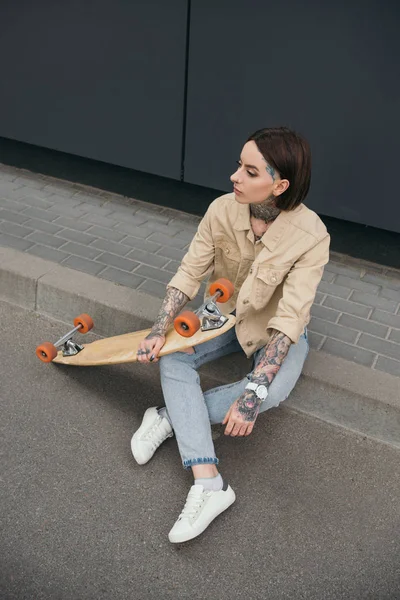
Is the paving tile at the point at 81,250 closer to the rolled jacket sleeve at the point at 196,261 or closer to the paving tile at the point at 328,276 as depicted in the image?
the rolled jacket sleeve at the point at 196,261

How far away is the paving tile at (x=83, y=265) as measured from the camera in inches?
165

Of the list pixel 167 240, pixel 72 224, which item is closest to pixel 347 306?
pixel 167 240

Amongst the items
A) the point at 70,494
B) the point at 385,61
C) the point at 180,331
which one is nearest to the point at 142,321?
the point at 180,331

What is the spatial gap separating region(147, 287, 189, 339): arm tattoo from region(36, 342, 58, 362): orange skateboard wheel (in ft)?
1.88

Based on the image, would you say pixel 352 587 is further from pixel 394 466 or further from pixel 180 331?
pixel 180 331

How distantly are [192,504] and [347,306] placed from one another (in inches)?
73.6

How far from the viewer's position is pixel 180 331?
2818 millimetres

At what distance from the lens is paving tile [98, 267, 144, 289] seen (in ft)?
13.4

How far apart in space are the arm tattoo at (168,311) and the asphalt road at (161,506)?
50 centimetres

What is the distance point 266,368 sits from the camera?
109 inches

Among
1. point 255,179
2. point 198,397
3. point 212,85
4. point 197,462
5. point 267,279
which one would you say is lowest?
point 197,462

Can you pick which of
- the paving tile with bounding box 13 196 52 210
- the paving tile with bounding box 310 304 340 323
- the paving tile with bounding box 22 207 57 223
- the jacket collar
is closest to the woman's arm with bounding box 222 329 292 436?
the jacket collar

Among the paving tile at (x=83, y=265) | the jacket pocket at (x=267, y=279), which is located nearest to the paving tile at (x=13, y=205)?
the paving tile at (x=83, y=265)

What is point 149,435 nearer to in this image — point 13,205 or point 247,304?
point 247,304
